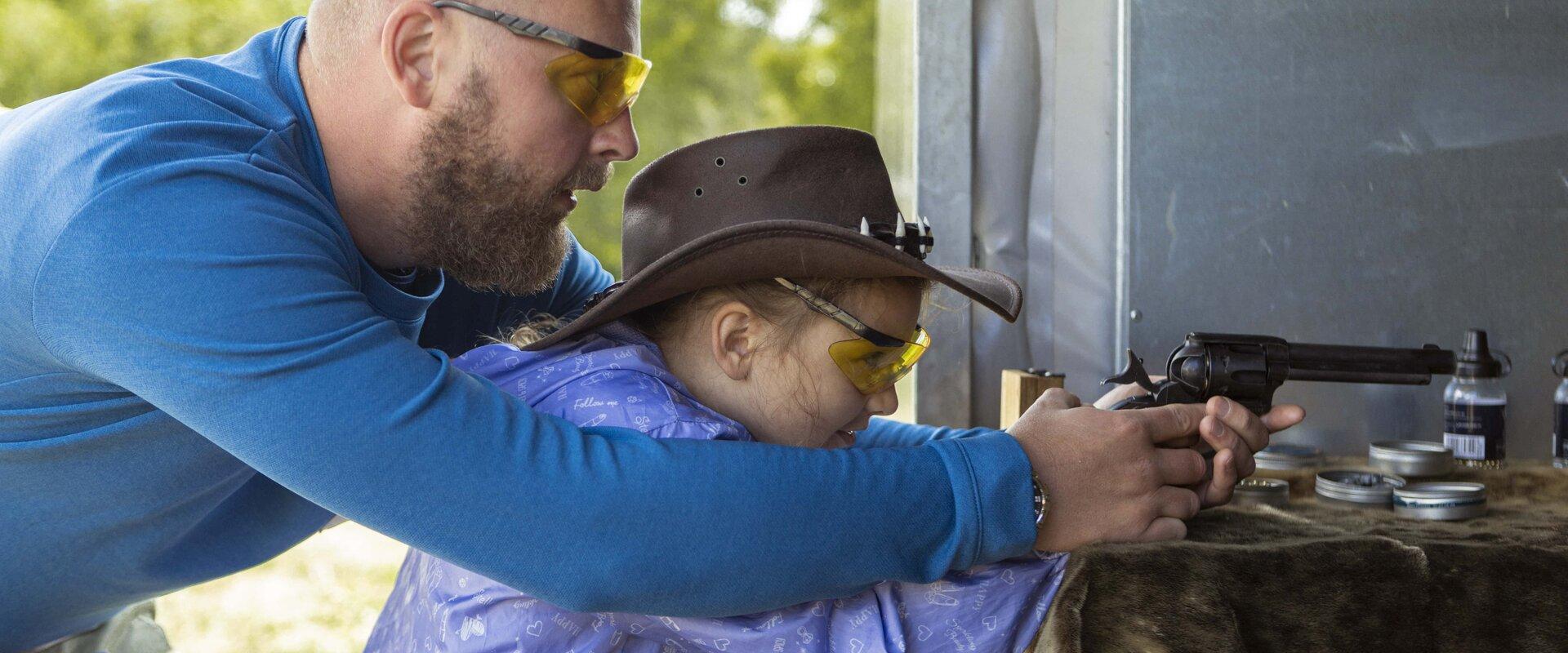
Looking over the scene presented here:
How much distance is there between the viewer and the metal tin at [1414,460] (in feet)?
7.40

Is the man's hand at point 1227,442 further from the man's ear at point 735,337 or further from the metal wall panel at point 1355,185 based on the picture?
the metal wall panel at point 1355,185

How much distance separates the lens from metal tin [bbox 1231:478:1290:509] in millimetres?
2035

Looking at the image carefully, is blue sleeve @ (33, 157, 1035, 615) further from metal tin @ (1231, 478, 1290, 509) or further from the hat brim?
metal tin @ (1231, 478, 1290, 509)

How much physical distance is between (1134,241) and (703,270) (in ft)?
4.94

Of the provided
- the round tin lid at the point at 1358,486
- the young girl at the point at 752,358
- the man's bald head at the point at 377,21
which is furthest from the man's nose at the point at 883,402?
the round tin lid at the point at 1358,486

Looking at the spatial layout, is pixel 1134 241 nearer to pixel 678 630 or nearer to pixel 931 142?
pixel 931 142

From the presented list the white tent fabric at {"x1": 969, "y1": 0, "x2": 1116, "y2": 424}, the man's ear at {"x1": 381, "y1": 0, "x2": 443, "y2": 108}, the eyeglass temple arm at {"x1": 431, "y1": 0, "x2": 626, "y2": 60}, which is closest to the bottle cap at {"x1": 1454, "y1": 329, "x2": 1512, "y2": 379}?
the white tent fabric at {"x1": 969, "y1": 0, "x2": 1116, "y2": 424}

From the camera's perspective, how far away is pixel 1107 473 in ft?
4.88

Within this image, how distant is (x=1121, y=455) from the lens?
1480 millimetres

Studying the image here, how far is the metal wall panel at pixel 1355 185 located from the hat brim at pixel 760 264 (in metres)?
1.27

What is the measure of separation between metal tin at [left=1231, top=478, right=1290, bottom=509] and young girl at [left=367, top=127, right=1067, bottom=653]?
0.70m

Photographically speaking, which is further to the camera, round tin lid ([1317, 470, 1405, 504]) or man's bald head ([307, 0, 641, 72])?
round tin lid ([1317, 470, 1405, 504])

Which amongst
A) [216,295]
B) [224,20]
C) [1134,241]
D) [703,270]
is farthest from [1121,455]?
[224,20]

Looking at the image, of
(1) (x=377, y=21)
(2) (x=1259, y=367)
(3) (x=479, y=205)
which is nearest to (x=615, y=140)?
(3) (x=479, y=205)
